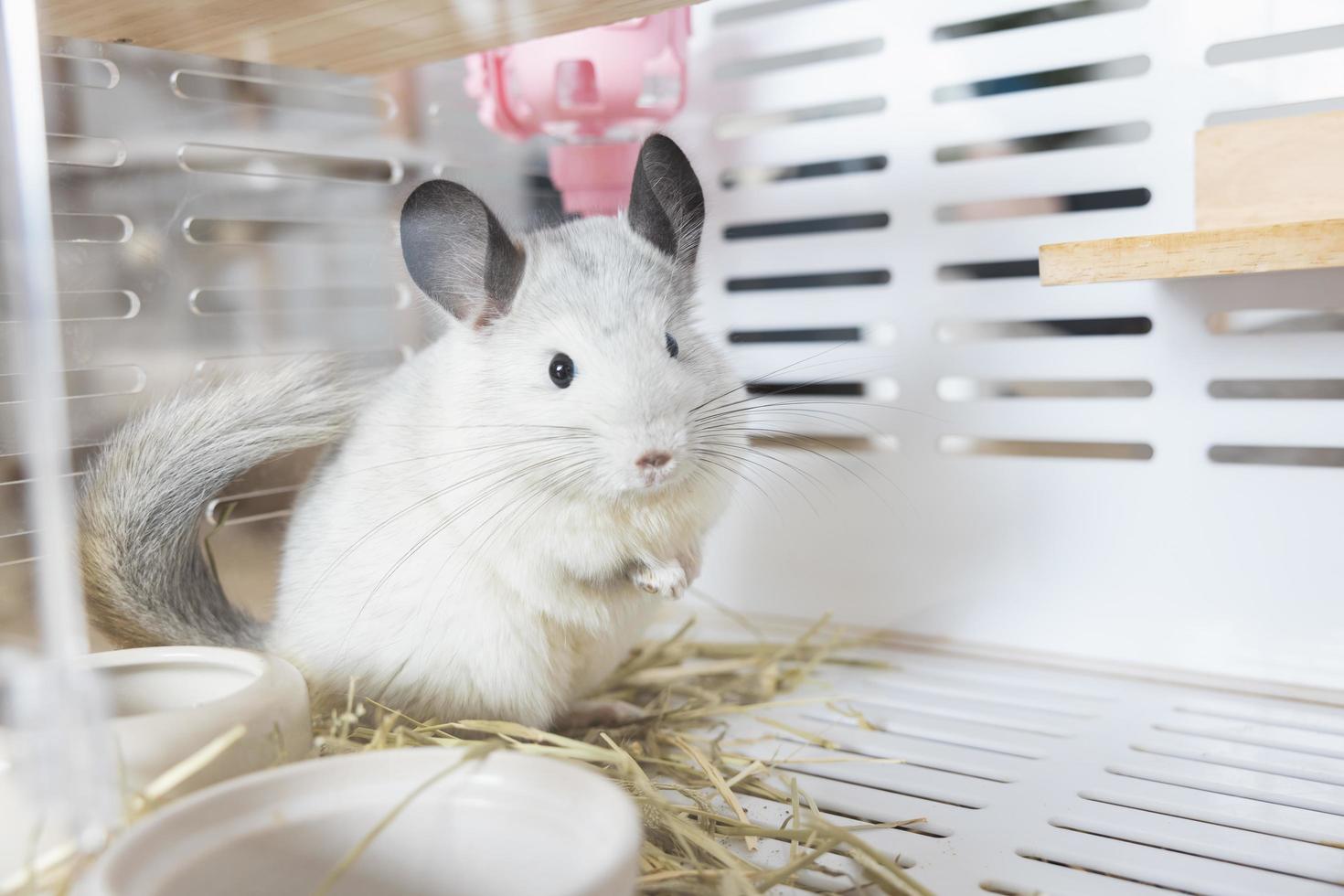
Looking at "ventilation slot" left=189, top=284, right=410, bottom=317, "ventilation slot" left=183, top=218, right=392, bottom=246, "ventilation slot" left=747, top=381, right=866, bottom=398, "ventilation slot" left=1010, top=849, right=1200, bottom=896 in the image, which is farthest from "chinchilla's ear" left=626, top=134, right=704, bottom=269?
"ventilation slot" left=1010, top=849, right=1200, bottom=896

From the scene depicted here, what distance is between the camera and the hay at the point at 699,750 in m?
0.89

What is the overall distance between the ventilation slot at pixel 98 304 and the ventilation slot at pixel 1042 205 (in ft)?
3.56

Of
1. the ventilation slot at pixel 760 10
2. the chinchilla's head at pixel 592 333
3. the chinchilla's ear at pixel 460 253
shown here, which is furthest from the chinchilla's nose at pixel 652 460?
the ventilation slot at pixel 760 10

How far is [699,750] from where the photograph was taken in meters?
1.23

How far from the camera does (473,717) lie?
119 cm

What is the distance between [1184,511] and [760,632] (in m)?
0.64

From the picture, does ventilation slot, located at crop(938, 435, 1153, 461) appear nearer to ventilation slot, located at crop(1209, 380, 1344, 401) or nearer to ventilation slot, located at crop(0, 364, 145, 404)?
ventilation slot, located at crop(1209, 380, 1344, 401)

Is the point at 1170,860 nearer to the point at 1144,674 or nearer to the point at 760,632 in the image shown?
the point at 1144,674

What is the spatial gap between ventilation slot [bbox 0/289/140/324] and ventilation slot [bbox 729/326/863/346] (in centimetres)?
90

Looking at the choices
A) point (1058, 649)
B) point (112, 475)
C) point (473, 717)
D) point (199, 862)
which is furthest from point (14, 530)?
point (1058, 649)

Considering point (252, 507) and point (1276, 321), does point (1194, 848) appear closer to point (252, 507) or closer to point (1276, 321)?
point (1276, 321)

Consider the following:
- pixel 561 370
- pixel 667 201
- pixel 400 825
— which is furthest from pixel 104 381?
pixel 400 825

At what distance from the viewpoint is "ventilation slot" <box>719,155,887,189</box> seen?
1666mm

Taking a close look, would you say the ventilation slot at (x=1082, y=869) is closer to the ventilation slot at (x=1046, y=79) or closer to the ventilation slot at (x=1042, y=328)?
the ventilation slot at (x=1042, y=328)
